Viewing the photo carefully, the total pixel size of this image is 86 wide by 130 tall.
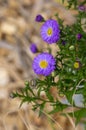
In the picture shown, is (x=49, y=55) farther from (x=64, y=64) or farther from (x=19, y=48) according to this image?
(x=19, y=48)

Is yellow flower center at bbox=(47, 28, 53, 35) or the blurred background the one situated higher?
yellow flower center at bbox=(47, 28, 53, 35)

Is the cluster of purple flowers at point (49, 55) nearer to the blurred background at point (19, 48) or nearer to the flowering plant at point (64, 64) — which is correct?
the flowering plant at point (64, 64)

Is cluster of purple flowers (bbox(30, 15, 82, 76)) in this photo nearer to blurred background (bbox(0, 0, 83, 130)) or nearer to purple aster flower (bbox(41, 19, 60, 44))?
purple aster flower (bbox(41, 19, 60, 44))

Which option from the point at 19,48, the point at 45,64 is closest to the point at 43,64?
the point at 45,64

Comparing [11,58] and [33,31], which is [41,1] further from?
[11,58]

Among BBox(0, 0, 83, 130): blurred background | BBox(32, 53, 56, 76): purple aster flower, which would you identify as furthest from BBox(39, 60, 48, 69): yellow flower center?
BBox(0, 0, 83, 130): blurred background
